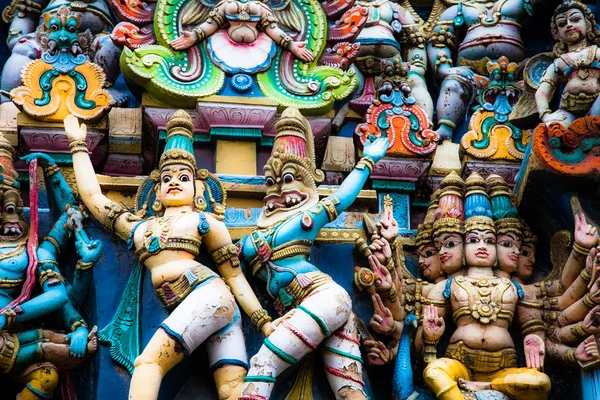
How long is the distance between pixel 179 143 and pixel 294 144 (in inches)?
33.2

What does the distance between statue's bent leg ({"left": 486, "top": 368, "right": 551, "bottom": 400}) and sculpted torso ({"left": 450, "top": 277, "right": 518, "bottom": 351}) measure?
370 mm

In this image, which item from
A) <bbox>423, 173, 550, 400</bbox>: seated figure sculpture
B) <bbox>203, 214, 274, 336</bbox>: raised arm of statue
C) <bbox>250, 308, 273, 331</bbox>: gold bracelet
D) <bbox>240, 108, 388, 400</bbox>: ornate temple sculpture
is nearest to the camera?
<bbox>240, 108, 388, 400</bbox>: ornate temple sculpture

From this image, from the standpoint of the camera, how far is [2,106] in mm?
14359

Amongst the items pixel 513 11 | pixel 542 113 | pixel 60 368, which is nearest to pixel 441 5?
pixel 513 11

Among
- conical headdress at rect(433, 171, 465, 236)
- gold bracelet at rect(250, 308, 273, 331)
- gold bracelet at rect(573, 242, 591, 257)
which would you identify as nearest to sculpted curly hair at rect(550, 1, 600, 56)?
conical headdress at rect(433, 171, 465, 236)

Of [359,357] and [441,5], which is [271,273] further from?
[441,5]

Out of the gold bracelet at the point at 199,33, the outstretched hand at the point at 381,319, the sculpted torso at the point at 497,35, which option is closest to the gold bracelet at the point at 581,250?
the outstretched hand at the point at 381,319

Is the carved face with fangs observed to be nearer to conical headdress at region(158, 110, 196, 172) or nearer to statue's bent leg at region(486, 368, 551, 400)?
conical headdress at region(158, 110, 196, 172)

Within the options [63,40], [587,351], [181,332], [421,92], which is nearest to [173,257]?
[181,332]

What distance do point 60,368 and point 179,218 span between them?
4.33ft

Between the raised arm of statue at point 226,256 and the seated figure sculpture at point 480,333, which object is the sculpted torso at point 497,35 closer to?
the seated figure sculpture at point 480,333

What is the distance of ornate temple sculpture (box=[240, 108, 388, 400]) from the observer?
1183 cm

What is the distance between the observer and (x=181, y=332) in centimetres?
1173

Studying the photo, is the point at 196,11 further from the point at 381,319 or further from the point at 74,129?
the point at 381,319
